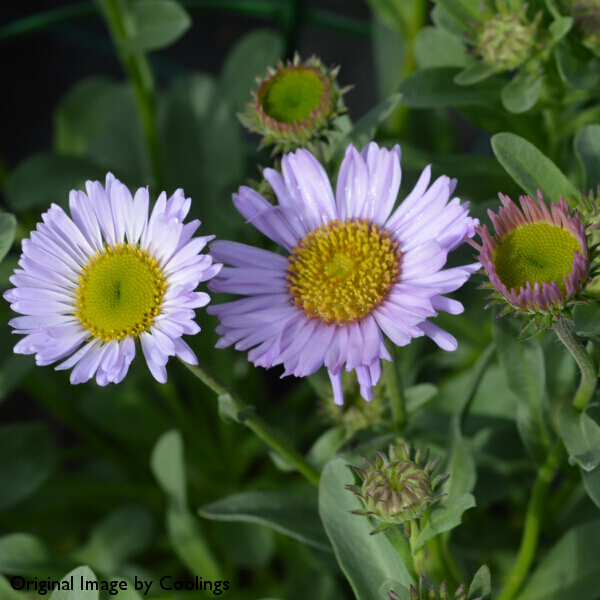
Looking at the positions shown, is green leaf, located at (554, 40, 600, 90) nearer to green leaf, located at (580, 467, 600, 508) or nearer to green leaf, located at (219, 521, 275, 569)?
green leaf, located at (580, 467, 600, 508)

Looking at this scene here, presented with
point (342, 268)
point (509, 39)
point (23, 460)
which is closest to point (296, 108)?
point (342, 268)

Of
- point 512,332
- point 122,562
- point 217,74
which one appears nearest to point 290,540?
point 122,562

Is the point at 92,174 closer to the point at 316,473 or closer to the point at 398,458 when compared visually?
the point at 316,473

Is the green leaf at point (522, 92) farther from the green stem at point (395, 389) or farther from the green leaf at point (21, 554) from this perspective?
the green leaf at point (21, 554)

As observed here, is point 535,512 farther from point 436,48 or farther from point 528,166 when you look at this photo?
point 436,48

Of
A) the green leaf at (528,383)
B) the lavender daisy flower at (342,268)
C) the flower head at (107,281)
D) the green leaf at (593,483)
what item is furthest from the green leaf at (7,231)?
the green leaf at (593,483)

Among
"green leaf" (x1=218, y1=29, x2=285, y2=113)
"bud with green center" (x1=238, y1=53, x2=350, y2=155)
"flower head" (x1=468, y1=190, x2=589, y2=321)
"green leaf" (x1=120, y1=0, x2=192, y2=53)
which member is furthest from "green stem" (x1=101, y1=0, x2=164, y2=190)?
"flower head" (x1=468, y1=190, x2=589, y2=321)
